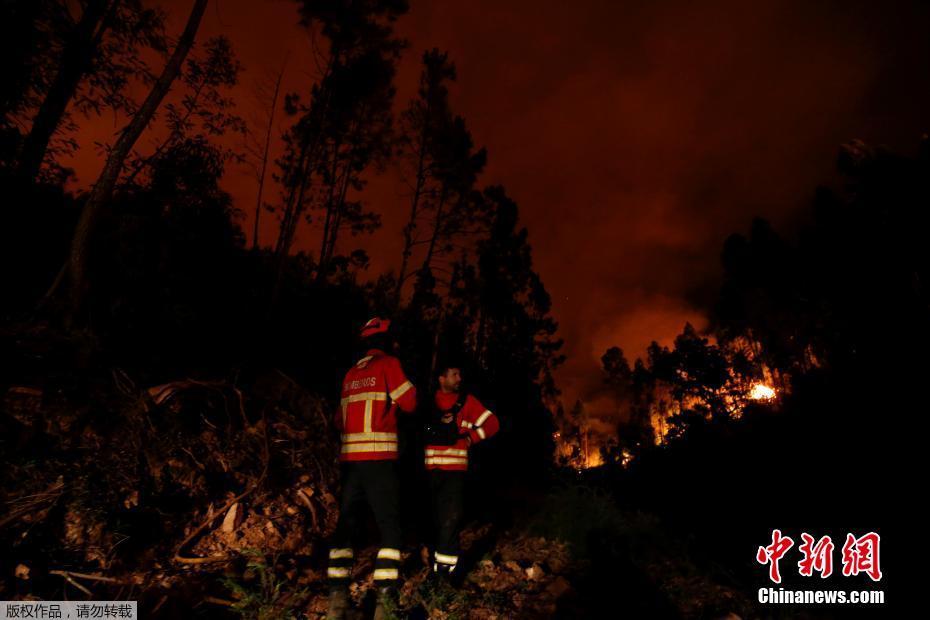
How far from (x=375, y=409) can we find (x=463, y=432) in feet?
3.71

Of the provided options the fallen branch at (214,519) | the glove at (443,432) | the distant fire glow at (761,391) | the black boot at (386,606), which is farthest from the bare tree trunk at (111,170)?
the distant fire glow at (761,391)

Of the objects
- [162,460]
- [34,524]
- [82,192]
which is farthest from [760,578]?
[82,192]

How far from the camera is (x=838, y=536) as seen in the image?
12.8 metres

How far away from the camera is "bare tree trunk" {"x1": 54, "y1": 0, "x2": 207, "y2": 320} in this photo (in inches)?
235

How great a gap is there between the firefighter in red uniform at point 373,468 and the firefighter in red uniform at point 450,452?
672 millimetres

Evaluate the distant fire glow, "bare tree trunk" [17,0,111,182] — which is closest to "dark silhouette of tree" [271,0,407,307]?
"bare tree trunk" [17,0,111,182]

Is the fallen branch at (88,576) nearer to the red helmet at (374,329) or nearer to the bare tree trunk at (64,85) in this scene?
the red helmet at (374,329)

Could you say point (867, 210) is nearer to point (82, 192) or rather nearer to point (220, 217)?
point (220, 217)

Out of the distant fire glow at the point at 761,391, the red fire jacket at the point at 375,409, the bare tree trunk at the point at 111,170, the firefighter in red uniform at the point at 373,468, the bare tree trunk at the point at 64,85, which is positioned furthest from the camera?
the distant fire glow at the point at 761,391

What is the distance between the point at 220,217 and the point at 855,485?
20.8 metres

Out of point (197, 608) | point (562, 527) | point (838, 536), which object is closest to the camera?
point (197, 608)

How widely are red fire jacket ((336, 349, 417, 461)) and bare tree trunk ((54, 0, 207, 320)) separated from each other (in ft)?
14.5

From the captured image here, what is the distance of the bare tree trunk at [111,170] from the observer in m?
5.97

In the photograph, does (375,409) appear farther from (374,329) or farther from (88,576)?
(88,576)
